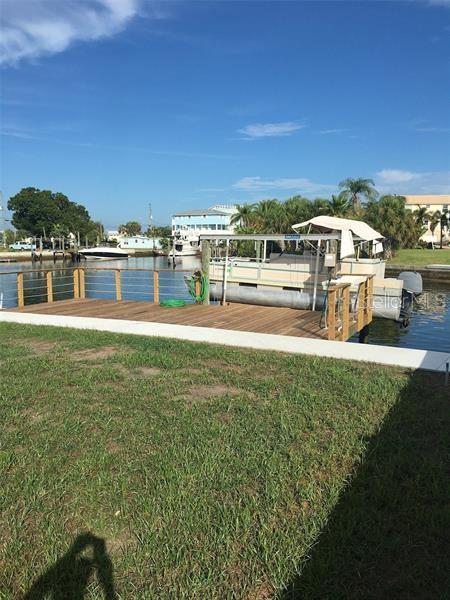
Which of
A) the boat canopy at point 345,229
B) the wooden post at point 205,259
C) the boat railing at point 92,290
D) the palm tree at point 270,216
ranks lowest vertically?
the boat railing at point 92,290

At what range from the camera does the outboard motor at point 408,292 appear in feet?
46.6

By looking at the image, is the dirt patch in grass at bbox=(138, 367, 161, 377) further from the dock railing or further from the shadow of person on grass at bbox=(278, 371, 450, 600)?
the dock railing

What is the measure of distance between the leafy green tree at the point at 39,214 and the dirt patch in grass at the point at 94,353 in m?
100

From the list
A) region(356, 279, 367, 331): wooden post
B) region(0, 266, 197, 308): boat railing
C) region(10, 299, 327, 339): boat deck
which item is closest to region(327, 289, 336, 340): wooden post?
region(10, 299, 327, 339): boat deck

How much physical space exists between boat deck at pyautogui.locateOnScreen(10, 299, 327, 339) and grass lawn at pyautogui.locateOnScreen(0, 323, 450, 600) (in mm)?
3698

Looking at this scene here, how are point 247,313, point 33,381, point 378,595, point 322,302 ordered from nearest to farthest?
point 378,595 < point 33,381 < point 247,313 < point 322,302

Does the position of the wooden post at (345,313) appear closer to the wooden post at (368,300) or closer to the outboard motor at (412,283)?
the wooden post at (368,300)

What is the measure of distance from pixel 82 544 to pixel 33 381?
126 inches

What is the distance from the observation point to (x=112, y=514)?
2.83 metres

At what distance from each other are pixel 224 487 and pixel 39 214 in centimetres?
11060

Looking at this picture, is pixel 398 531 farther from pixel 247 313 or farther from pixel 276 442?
pixel 247 313

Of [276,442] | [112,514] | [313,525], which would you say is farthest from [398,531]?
[112,514]

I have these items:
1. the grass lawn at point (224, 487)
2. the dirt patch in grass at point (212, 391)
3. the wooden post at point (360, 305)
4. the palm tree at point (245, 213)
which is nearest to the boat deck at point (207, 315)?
the wooden post at point (360, 305)

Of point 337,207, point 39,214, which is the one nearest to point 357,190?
point 337,207
